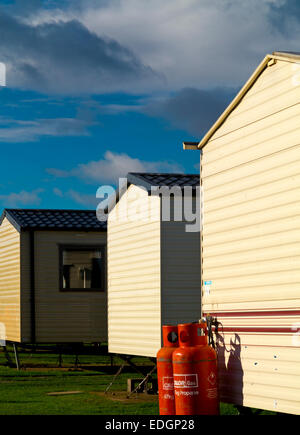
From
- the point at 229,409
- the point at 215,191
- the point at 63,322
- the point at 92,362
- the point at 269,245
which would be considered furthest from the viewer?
the point at 92,362

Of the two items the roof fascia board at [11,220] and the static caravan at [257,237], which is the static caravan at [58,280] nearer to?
the roof fascia board at [11,220]

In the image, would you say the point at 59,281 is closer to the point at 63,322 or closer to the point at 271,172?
the point at 63,322

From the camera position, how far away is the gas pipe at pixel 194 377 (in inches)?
402

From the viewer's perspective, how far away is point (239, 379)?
10336mm

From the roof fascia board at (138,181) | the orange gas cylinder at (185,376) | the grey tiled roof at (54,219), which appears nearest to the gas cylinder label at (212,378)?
the orange gas cylinder at (185,376)

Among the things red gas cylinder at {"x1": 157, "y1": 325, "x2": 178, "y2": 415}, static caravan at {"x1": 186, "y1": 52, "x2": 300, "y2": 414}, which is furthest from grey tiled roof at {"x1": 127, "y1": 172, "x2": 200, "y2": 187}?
red gas cylinder at {"x1": 157, "y1": 325, "x2": 178, "y2": 415}

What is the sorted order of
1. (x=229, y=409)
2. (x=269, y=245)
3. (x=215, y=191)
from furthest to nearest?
(x=229, y=409) → (x=215, y=191) → (x=269, y=245)

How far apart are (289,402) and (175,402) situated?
2030 mm

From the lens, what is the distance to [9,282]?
2330 cm

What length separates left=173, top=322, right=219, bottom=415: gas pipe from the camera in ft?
33.5

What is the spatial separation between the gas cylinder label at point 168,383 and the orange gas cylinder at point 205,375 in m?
0.73

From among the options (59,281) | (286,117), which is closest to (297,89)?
(286,117)

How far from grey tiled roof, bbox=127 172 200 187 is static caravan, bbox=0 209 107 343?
22.1 ft

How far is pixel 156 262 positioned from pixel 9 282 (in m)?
10.0
